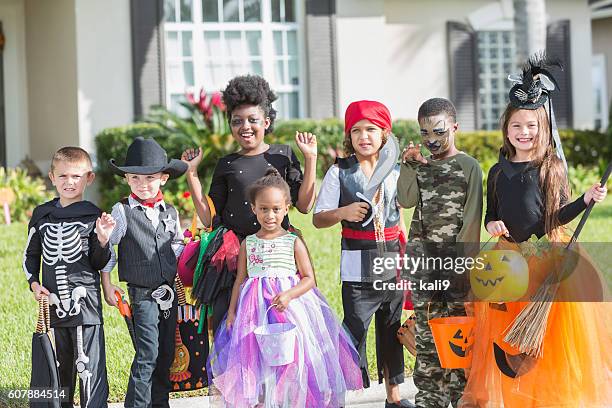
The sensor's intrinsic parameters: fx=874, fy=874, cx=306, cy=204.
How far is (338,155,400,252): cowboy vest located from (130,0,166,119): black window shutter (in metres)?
8.29

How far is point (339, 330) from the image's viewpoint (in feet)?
15.0

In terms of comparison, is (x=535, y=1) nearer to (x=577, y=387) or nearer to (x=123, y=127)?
(x=123, y=127)

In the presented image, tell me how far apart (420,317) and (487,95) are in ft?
37.8

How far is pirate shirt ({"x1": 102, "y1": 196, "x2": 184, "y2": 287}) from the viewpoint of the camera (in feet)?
15.3

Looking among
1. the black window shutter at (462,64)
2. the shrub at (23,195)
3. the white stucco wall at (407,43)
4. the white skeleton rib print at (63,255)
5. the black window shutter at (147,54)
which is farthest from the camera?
the black window shutter at (462,64)

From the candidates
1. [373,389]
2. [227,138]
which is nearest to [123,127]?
[227,138]

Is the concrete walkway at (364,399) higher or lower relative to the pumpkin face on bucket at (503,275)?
lower

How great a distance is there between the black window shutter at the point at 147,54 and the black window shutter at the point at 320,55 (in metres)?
2.29

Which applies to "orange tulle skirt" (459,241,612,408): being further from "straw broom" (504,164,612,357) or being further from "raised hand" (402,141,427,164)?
"raised hand" (402,141,427,164)

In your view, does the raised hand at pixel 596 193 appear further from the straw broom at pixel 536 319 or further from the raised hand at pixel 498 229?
the raised hand at pixel 498 229

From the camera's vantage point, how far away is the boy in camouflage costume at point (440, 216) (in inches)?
182

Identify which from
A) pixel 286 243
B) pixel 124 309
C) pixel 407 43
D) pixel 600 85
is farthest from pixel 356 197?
pixel 600 85

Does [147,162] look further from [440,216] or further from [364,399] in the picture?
[364,399]

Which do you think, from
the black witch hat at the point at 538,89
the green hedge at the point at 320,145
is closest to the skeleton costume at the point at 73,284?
the black witch hat at the point at 538,89
